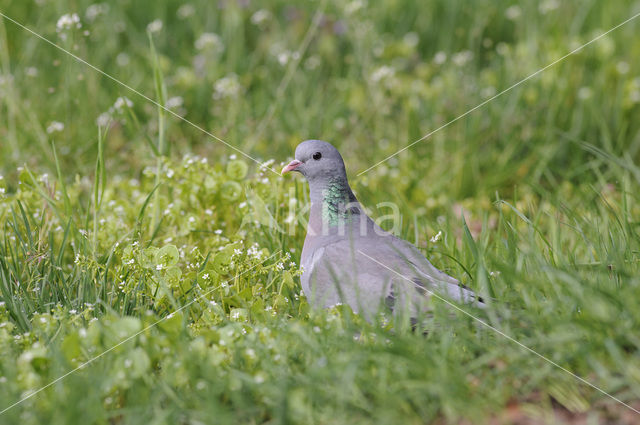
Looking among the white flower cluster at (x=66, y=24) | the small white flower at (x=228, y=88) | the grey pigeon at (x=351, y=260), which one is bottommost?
the grey pigeon at (x=351, y=260)

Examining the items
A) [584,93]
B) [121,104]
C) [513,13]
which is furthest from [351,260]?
[513,13]

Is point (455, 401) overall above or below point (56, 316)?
below

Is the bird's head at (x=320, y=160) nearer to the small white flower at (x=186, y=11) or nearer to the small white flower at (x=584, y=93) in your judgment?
the small white flower at (x=584, y=93)

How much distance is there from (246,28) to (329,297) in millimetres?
4009

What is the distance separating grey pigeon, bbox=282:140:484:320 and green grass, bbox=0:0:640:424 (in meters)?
0.11

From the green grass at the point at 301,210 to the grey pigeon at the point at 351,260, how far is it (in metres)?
0.11

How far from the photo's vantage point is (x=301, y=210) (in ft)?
12.1

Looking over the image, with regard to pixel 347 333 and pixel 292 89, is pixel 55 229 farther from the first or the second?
pixel 292 89

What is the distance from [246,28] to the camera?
6227 mm

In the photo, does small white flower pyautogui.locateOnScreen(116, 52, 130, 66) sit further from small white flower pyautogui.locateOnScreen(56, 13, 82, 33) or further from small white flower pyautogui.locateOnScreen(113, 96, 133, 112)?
small white flower pyautogui.locateOnScreen(56, 13, 82, 33)

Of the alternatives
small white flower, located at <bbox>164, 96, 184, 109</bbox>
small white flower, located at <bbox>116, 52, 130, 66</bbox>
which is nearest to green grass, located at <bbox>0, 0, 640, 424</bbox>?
small white flower, located at <bbox>116, 52, 130, 66</bbox>

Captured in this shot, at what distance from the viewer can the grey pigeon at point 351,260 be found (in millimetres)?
2602

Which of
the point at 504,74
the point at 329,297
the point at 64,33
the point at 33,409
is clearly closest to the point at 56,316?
the point at 33,409

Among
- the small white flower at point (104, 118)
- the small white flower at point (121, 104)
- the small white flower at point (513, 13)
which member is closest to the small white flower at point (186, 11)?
the small white flower at point (104, 118)
